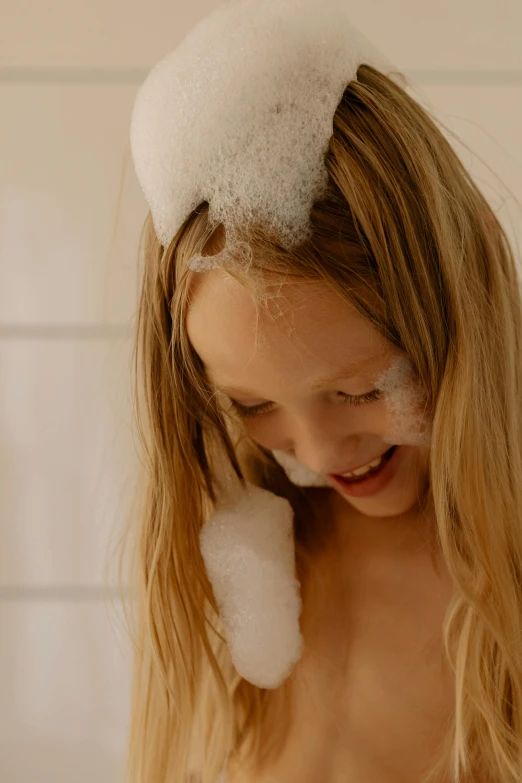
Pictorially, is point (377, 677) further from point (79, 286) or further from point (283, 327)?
point (79, 286)

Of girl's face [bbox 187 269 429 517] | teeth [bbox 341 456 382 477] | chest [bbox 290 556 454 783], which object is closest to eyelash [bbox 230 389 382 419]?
girl's face [bbox 187 269 429 517]

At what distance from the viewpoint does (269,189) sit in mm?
727

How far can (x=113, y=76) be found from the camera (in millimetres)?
1044

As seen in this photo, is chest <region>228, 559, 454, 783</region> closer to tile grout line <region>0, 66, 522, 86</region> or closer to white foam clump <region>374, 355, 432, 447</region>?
white foam clump <region>374, 355, 432, 447</region>

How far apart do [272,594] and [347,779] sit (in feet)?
0.70

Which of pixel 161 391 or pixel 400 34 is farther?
pixel 400 34

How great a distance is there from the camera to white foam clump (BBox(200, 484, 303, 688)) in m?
0.94

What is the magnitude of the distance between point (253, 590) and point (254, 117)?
0.51 meters

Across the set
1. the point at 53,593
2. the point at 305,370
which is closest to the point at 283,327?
the point at 305,370

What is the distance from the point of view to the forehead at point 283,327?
0.70 metres

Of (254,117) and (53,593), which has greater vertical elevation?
(254,117)

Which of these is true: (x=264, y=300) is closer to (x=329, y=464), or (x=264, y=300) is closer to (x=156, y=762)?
(x=329, y=464)

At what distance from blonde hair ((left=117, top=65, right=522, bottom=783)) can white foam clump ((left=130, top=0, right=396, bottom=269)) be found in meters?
0.02

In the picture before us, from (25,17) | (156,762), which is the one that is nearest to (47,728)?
(156,762)
